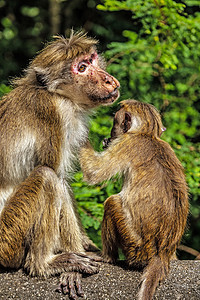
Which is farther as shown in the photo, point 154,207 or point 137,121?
point 137,121

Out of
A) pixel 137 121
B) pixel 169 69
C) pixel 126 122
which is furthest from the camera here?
pixel 169 69

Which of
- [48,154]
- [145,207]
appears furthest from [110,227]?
[48,154]

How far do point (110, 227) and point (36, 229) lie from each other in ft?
2.80

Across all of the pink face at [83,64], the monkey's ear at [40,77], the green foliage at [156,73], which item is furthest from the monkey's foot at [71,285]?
the pink face at [83,64]

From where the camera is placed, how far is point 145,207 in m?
5.38

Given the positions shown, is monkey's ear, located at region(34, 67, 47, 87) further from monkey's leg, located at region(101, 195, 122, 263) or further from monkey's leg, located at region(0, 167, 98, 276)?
monkey's leg, located at region(101, 195, 122, 263)

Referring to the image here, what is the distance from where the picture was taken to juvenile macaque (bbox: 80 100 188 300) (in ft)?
17.6

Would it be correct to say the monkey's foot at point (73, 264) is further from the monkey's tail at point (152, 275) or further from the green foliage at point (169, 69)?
the green foliage at point (169, 69)

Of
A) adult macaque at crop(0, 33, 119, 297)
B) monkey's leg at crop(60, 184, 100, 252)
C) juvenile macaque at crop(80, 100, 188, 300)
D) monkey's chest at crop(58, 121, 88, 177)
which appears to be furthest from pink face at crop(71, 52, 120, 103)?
monkey's leg at crop(60, 184, 100, 252)

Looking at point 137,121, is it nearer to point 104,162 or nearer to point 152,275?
point 104,162

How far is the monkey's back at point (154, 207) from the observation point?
535cm

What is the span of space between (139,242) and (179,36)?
14.5ft

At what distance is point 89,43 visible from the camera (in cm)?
627

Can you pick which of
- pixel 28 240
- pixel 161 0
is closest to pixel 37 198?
pixel 28 240
